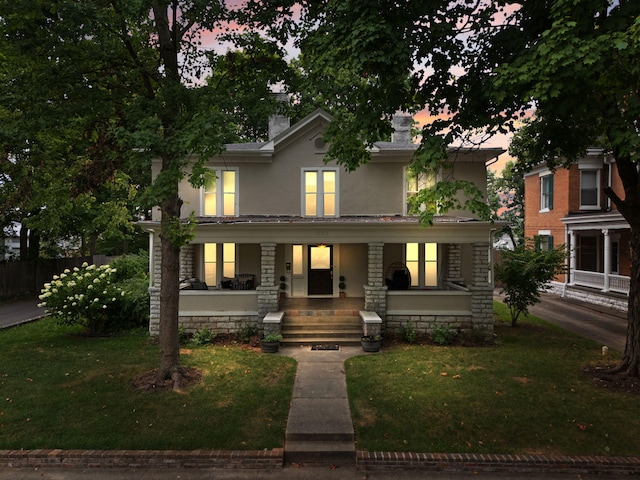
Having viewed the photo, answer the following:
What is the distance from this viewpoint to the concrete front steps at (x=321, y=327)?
11.6 meters

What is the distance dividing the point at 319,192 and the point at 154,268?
633cm

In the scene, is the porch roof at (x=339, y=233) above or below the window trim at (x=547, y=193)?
below

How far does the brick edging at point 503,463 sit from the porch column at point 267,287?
6.91m

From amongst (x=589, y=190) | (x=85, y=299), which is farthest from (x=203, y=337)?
(x=589, y=190)

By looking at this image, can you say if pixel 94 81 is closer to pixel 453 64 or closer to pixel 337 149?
pixel 337 149

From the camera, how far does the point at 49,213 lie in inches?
682

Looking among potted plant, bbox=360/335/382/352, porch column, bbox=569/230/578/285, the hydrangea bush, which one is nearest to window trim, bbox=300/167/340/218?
potted plant, bbox=360/335/382/352

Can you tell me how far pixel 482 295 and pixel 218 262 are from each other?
9.65 metres

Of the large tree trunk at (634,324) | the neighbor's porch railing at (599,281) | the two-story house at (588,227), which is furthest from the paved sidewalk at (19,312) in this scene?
the neighbor's porch railing at (599,281)

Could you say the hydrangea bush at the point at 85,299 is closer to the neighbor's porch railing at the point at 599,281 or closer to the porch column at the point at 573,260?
the neighbor's porch railing at the point at 599,281

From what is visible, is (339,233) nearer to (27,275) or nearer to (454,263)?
(454,263)

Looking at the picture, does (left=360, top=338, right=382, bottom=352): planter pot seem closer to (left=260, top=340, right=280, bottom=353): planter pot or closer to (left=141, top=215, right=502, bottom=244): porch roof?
(left=260, top=340, right=280, bottom=353): planter pot

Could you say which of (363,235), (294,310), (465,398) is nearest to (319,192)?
(363,235)

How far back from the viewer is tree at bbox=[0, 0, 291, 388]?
6.93 m
